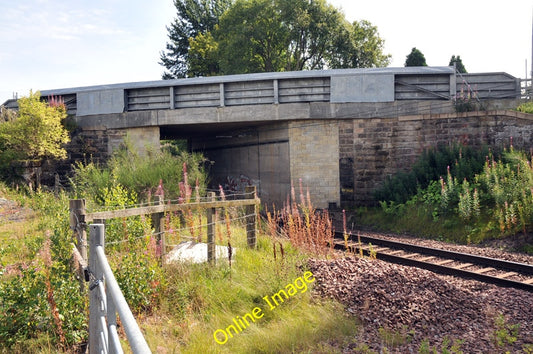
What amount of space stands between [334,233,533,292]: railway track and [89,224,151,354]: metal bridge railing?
4894 millimetres

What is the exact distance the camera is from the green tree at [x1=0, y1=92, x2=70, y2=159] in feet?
47.4

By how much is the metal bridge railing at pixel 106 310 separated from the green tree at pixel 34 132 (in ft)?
43.4

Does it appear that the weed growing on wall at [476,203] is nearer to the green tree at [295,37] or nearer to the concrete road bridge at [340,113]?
the concrete road bridge at [340,113]

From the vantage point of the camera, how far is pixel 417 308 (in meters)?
5.27

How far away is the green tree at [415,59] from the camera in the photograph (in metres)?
29.0

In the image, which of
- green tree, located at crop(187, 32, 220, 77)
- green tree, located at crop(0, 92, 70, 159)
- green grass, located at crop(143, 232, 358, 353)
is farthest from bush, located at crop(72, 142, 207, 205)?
green tree, located at crop(187, 32, 220, 77)

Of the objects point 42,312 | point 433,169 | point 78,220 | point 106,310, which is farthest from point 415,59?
point 106,310

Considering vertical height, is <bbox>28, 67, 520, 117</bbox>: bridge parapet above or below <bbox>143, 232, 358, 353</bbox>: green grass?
above

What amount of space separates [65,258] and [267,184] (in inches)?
444

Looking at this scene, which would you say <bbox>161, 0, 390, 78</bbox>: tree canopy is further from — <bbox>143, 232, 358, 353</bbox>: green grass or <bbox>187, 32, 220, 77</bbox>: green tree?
<bbox>143, 232, 358, 353</bbox>: green grass

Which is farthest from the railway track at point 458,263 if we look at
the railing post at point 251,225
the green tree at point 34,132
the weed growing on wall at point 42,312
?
the green tree at point 34,132

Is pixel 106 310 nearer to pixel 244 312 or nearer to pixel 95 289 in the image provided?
pixel 95 289

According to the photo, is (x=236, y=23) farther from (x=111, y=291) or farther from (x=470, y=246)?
(x=111, y=291)

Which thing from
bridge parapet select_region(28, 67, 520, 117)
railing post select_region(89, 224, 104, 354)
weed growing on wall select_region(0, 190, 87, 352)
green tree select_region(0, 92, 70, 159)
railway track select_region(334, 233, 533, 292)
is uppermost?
bridge parapet select_region(28, 67, 520, 117)
